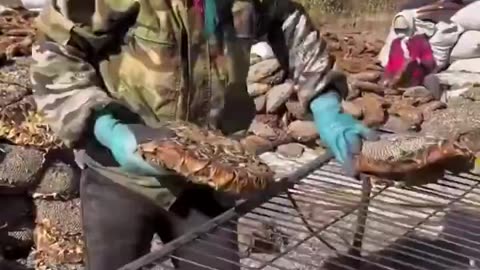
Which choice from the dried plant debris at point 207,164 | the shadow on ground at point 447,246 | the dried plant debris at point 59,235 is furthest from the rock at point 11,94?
the dried plant debris at point 207,164

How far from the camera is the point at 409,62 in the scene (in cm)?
281

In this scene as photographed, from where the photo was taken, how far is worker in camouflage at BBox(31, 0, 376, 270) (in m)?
1.31

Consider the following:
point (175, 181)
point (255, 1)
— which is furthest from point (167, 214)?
point (255, 1)

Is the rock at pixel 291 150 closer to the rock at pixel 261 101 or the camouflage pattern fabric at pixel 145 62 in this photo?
the rock at pixel 261 101

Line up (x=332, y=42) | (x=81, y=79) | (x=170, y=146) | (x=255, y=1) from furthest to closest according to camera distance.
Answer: (x=332, y=42)
(x=255, y=1)
(x=81, y=79)
(x=170, y=146)

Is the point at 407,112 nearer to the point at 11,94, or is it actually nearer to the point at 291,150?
the point at 291,150

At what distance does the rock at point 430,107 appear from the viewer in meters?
2.55

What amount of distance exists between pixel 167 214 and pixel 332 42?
157 centimetres

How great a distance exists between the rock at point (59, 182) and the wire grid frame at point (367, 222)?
0.69 metres

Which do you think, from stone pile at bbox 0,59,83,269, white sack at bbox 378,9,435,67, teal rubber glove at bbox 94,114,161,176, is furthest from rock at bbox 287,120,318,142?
teal rubber glove at bbox 94,114,161,176

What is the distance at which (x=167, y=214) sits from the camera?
1426 mm

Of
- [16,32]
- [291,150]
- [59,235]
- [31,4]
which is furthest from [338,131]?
[31,4]

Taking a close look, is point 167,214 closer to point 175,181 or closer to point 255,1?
point 175,181

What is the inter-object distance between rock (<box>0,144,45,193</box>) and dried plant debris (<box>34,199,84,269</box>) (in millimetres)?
81
